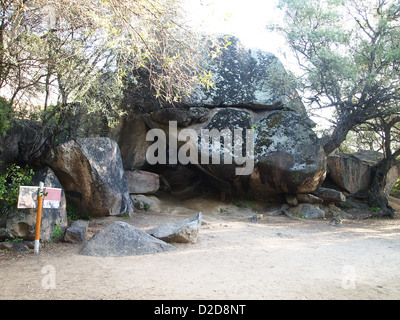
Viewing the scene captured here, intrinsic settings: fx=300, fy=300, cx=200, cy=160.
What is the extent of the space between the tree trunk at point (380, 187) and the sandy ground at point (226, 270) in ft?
17.6

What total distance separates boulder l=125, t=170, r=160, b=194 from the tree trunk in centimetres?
899

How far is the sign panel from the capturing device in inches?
214

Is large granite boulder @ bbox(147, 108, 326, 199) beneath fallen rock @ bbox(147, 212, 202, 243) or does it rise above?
above

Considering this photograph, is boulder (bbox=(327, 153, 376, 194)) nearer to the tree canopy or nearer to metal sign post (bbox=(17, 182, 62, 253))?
the tree canopy

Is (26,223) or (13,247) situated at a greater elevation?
(26,223)

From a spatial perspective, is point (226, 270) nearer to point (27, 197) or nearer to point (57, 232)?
point (27, 197)

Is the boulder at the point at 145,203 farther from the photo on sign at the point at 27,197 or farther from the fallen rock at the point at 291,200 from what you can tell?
the fallen rock at the point at 291,200

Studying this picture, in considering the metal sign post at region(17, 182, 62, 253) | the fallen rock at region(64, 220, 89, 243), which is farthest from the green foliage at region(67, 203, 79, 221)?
the metal sign post at region(17, 182, 62, 253)

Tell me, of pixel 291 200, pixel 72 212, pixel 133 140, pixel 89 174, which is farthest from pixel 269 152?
pixel 72 212

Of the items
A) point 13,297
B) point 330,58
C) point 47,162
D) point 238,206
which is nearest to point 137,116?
point 47,162

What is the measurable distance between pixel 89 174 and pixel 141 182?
3.40 metres

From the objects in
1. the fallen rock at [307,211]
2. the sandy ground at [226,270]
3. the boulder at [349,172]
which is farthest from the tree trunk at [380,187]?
the sandy ground at [226,270]

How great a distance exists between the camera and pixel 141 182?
11.3m

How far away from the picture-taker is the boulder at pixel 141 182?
1112 cm
